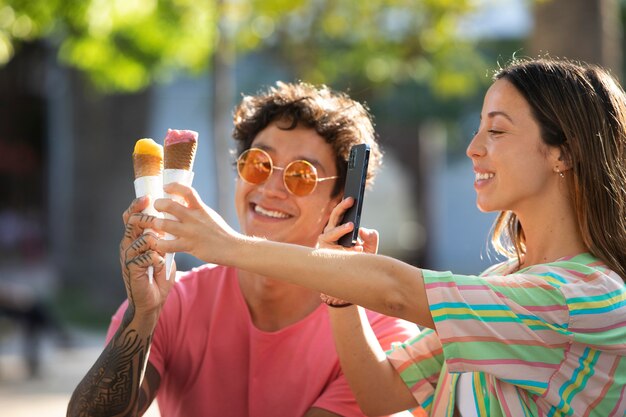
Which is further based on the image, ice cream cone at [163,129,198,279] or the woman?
ice cream cone at [163,129,198,279]

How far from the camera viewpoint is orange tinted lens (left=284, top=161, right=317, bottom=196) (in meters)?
3.24

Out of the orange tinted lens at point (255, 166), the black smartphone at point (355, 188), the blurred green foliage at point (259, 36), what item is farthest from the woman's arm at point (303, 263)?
the blurred green foliage at point (259, 36)

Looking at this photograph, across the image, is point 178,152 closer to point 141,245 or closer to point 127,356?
point 141,245

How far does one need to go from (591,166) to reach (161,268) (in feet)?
3.87

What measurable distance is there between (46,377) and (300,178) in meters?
6.71

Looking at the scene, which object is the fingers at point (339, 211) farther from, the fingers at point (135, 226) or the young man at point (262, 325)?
the young man at point (262, 325)

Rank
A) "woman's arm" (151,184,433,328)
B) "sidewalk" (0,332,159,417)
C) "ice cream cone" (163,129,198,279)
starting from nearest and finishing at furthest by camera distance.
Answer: "woman's arm" (151,184,433,328)
"ice cream cone" (163,129,198,279)
"sidewalk" (0,332,159,417)

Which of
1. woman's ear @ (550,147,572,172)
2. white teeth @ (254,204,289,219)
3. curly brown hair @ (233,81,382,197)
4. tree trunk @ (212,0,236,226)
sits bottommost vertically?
white teeth @ (254,204,289,219)

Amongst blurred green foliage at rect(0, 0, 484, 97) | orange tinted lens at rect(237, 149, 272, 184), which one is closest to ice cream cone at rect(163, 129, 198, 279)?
orange tinted lens at rect(237, 149, 272, 184)

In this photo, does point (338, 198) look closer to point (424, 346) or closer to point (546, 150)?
point (424, 346)

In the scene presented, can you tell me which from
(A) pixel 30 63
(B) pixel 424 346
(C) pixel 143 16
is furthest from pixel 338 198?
(A) pixel 30 63

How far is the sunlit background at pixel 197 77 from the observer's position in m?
8.25

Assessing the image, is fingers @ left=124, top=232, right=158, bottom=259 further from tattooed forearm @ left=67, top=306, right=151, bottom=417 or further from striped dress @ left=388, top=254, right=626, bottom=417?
striped dress @ left=388, top=254, right=626, bottom=417

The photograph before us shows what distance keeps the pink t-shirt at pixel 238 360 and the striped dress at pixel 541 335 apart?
30.9 inches
